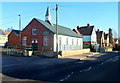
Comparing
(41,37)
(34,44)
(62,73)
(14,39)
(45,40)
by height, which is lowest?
(62,73)

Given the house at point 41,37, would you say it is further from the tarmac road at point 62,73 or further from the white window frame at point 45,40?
the tarmac road at point 62,73

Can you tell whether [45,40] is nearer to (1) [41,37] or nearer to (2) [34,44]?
(1) [41,37]

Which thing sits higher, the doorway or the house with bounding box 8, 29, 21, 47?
the house with bounding box 8, 29, 21, 47

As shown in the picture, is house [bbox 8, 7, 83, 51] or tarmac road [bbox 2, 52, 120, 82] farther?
house [bbox 8, 7, 83, 51]

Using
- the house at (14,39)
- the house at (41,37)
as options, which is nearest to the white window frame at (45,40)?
the house at (41,37)

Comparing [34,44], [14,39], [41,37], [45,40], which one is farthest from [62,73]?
[14,39]

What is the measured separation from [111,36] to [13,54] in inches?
2404

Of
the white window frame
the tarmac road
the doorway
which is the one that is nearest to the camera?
the tarmac road

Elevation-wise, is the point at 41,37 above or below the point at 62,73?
above

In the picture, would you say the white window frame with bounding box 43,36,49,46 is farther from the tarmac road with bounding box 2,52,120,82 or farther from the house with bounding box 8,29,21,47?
the tarmac road with bounding box 2,52,120,82

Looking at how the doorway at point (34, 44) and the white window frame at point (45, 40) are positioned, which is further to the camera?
the doorway at point (34, 44)

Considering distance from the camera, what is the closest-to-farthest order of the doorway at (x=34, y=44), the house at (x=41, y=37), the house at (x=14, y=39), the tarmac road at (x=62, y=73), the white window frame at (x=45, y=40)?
1. the tarmac road at (x=62, y=73)
2. the house at (x=41, y=37)
3. the white window frame at (x=45, y=40)
4. the doorway at (x=34, y=44)
5. the house at (x=14, y=39)

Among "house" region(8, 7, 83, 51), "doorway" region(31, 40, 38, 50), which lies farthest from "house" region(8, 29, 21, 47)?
"doorway" region(31, 40, 38, 50)

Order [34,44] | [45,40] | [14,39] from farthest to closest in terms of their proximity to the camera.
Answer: [14,39] < [34,44] < [45,40]
